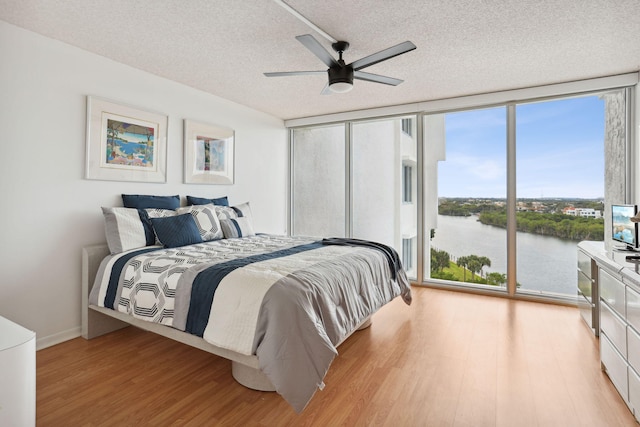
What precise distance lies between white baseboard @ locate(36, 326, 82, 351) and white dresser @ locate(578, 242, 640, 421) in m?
3.92

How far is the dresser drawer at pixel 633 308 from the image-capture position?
1.75 metres

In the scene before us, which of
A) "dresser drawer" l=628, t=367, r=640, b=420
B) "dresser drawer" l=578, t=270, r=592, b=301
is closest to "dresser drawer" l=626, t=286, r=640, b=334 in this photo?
"dresser drawer" l=628, t=367, r=640, b=420

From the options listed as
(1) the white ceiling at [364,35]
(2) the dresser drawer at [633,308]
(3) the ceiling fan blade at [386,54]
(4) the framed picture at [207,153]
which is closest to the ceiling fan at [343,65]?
(3) the ceiling fan blade at [386,54]

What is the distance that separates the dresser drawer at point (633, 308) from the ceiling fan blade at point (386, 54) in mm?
1922

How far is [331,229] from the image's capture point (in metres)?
5.50

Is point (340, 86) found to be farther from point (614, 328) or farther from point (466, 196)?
point (466, 196)

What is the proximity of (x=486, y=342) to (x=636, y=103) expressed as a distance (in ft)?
9.50

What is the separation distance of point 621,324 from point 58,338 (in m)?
4.01

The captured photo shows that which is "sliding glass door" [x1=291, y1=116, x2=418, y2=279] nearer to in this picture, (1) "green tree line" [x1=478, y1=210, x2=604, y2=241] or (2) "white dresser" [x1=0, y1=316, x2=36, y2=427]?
(1) "green tree line" [x1=478, y1=210, x2=604, y2=241]

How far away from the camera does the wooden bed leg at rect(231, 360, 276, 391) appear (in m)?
2.08

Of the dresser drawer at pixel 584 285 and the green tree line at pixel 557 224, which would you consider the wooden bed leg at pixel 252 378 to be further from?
the green tree line at pixel 557 224

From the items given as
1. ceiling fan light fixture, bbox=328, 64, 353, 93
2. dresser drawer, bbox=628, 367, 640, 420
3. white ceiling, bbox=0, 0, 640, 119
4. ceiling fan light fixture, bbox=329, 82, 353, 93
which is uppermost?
white ceiling, bbox=0, 0, 640, 119

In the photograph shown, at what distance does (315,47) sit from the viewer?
2350mm

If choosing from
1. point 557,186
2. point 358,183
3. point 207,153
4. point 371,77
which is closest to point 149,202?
point 207,153
